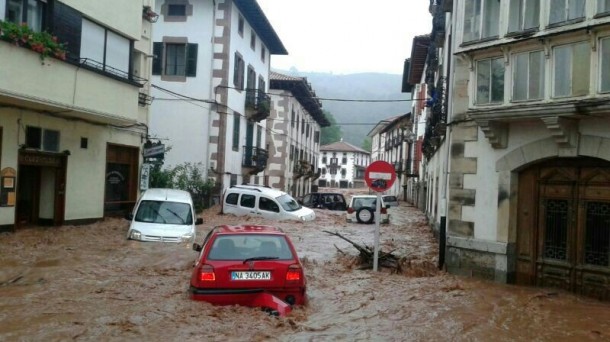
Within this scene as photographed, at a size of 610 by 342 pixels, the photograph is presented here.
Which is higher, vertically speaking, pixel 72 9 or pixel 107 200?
pixel 72 9

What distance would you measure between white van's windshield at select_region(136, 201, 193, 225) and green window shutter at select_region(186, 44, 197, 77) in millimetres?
12070

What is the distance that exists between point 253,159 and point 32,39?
59.4 feet

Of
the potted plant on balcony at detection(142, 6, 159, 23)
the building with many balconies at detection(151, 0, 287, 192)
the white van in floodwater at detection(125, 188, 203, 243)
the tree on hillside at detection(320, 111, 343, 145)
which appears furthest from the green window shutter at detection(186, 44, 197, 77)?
the tree on hillside at detection(320, 111, 343, 145)

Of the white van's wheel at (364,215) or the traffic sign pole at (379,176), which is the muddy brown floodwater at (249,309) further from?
the white van's wheel at (364,215)

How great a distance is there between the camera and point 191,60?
26.0m

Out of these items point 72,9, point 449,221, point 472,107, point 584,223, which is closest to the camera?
point 584,223

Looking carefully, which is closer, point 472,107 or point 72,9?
point 472,107

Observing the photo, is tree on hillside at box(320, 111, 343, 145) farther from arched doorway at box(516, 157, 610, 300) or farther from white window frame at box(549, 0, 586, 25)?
white window frame at box(549, 0, 586, 25)

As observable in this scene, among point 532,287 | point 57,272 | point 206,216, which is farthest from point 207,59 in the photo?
point 532,287

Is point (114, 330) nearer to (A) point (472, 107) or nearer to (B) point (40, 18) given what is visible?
(A) point (472, 107)

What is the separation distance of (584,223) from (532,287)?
1521 mm

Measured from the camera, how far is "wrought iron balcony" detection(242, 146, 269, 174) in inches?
1179

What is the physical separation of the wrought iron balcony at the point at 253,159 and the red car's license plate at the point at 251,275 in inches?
870

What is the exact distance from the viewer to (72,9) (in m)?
15.1
